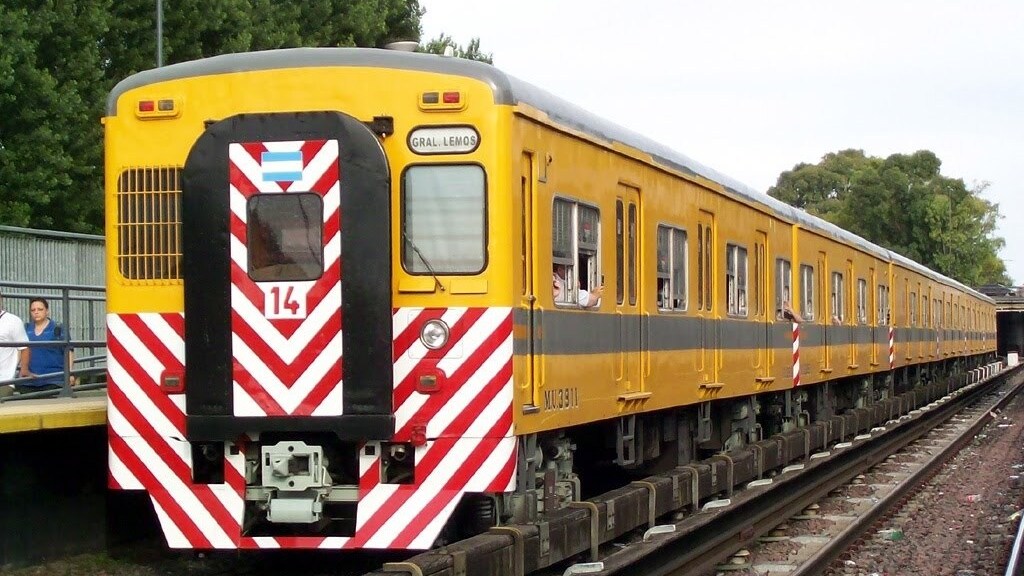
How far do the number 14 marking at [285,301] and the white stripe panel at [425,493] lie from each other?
1.14m

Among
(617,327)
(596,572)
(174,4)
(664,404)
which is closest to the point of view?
(596,572)

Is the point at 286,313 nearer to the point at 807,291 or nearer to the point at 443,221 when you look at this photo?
the point at 443,221

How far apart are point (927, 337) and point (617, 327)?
24.5 meters

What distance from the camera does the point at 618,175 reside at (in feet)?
36.9

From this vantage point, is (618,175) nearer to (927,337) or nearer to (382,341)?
(382,341)

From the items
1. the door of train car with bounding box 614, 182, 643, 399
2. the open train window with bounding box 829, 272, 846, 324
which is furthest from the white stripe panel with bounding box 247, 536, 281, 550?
the open train window with bounding box 829, 272, 846, 324

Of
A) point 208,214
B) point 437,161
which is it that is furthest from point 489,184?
point 208,214

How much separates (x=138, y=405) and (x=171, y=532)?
2.50ft

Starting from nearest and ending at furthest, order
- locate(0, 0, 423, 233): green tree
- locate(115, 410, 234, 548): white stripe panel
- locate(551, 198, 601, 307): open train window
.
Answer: locate(115, 410, 234, 548): white stripe panel, locate(551, 198, 601, 307): open train window, locate(0, 0, 423, 233): green tree

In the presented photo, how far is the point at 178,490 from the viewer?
9000 millimetres

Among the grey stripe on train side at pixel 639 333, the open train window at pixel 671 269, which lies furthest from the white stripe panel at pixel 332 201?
the open train window at pixel 671 269

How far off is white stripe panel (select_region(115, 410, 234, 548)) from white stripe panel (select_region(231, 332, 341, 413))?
0.71m

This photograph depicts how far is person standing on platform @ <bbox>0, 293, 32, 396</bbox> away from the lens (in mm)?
11352

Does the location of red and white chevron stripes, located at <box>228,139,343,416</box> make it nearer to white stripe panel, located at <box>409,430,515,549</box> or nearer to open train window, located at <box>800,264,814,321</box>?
white stripe panel, located at <box>409,430,515,549</box>
